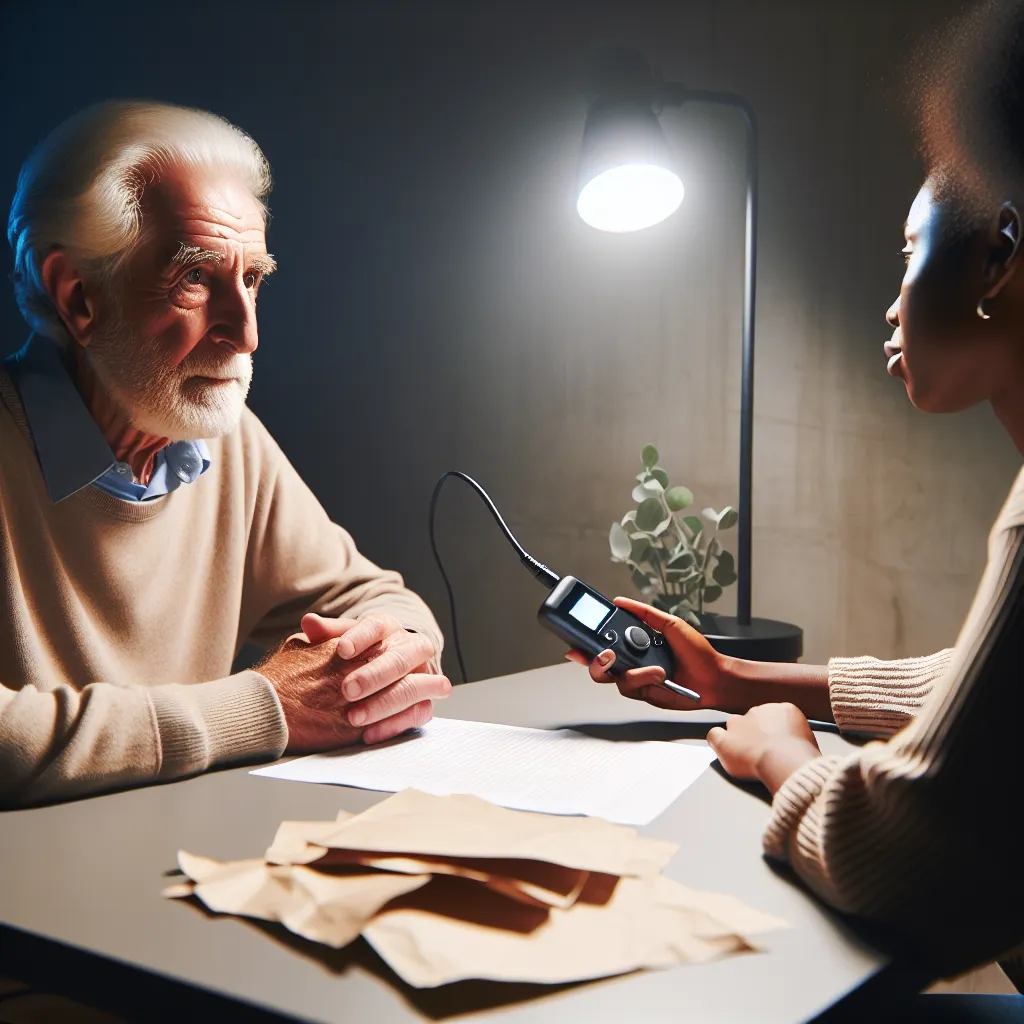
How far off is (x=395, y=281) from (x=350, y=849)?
1.57 meters

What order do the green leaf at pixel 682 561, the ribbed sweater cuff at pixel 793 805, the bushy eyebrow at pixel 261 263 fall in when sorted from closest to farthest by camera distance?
the ribbed sweater cuff at pixel 793 805 → the bushy eyebrow at pixel 261 263 → the green leaf at pixel 682 561

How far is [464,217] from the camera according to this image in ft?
5.99

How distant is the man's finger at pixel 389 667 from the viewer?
76 centimetres

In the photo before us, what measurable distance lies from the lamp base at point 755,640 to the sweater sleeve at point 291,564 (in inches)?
16.4

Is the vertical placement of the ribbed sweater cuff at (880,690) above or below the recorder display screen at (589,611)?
below

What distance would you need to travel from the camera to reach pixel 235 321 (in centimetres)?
109

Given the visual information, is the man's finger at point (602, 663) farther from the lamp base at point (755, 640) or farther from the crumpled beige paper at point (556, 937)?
the crumpled beige paper at point (556, 937)

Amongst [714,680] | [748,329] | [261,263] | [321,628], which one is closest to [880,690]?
[714,680]

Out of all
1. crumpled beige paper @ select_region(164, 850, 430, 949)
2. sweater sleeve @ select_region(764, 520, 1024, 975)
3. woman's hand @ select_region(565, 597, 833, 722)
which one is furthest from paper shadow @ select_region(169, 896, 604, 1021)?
woman's hand @ select_region(565, 597, 833, 722)

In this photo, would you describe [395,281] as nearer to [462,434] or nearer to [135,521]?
[462,434]

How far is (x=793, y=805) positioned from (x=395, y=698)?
40cm

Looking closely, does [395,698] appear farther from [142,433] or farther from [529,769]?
[142,433]

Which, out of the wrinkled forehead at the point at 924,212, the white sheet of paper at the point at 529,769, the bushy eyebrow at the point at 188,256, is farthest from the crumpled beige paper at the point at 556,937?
the bushy eyebrow at the point at 188,256

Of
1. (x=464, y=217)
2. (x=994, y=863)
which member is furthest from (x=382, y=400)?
(x=994, y=863)
